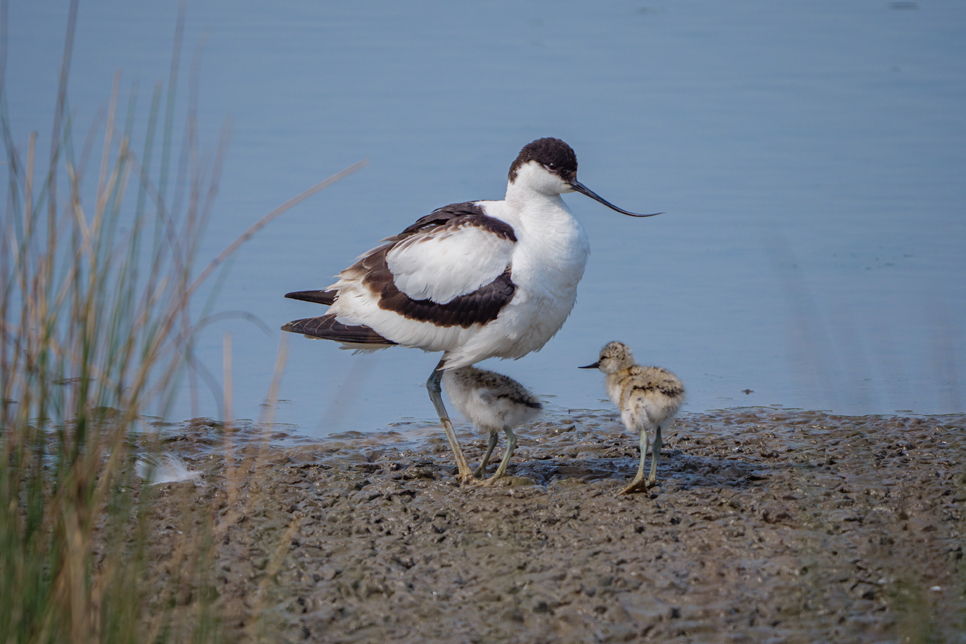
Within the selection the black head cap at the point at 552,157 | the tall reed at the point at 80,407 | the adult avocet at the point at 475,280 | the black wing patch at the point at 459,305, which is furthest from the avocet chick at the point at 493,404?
the tall reed at the point at 80,407

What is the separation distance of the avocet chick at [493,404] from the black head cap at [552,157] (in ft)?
3.78

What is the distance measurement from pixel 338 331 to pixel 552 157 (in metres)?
1.49

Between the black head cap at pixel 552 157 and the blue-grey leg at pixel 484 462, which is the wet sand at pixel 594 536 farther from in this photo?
the black head cap at pixel 552 157

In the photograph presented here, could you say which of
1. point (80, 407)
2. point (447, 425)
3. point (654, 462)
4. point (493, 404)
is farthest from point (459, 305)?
point (80, 407)

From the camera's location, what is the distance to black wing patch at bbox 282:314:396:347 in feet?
19.2

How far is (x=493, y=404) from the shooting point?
562 cm

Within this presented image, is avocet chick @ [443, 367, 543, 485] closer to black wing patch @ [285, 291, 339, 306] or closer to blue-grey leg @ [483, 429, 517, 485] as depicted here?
blue-grey leg @ [483, 429, 517, 485]

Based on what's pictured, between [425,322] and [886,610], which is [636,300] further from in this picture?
[886,610]

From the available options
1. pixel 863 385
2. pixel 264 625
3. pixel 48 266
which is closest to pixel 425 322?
pixel 264 625

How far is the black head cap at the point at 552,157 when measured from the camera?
5.93m

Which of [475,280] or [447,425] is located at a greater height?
[475,280]

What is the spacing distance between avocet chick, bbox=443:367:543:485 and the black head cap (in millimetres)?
1152

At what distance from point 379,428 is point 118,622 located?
3542mm

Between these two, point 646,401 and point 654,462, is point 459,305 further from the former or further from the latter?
point 654,462
